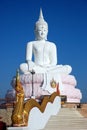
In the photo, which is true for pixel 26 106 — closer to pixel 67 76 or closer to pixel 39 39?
pixel 67 76

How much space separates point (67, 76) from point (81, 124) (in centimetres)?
1165

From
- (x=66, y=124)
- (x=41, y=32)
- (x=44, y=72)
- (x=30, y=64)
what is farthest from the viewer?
(x=41, y=32)

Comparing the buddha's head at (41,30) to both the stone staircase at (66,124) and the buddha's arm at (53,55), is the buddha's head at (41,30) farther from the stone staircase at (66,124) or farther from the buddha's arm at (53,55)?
the stone staircase at (66,124)

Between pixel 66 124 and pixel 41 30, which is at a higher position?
pixel 41 30

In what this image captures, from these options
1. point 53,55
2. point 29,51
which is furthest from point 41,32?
point 53,55

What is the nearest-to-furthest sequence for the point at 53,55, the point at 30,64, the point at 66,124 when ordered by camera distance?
1. the point at 66,124
2. the point at 30,64
3. the point at 53,55

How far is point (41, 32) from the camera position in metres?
25.6

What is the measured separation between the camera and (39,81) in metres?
22.8

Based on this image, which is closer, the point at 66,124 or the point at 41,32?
the point at 66,124

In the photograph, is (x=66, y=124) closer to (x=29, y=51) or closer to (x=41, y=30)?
(x=29, y=51)

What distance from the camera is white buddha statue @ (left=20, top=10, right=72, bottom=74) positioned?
2345 cm

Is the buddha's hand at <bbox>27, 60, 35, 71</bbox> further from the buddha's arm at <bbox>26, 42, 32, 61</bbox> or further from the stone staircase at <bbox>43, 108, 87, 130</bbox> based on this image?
the stone staircase at <bbox>43, 108, 87, 130</bbox>

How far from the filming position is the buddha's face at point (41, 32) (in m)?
25.5

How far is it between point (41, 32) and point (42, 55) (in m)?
1.72
